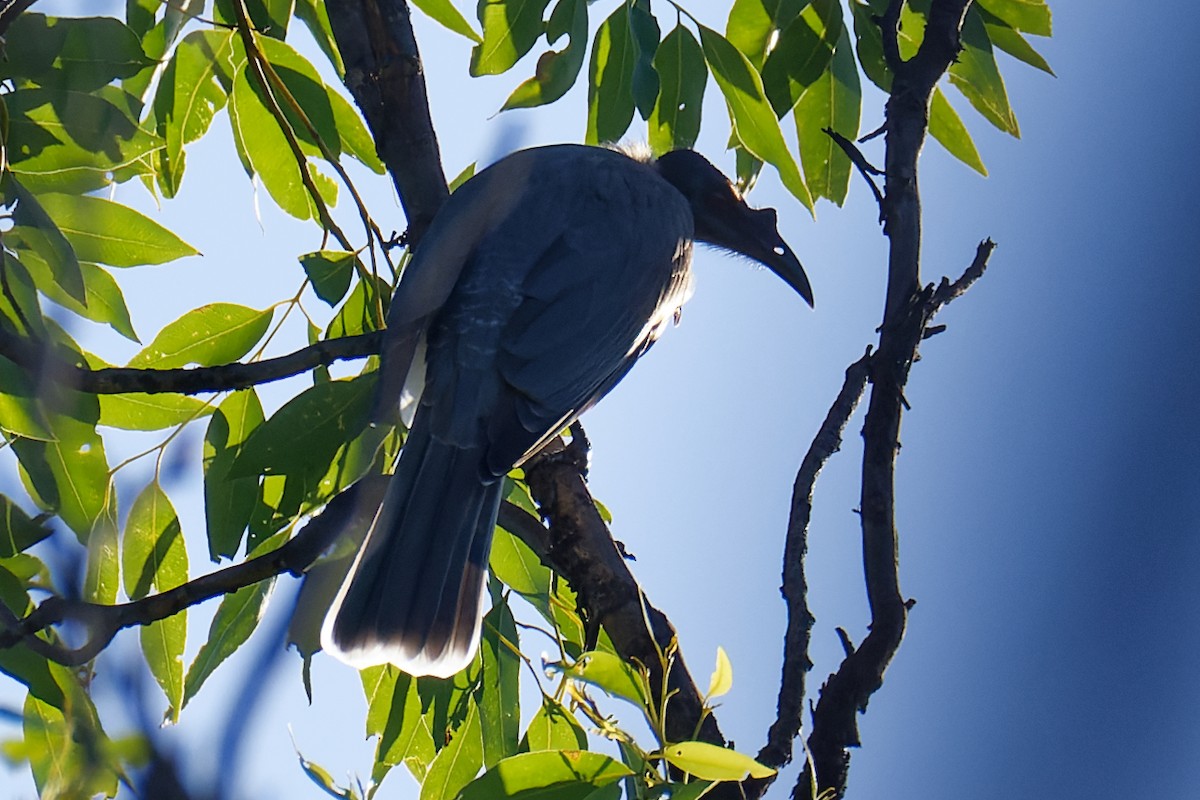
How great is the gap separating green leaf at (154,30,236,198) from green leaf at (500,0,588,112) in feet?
1.98

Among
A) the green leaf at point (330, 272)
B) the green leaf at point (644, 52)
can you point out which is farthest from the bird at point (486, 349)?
the green leaf at point (644, 52)

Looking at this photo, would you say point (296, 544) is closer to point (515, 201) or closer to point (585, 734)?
point (585, 734)

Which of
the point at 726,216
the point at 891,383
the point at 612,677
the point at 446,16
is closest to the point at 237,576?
the point at 612,677

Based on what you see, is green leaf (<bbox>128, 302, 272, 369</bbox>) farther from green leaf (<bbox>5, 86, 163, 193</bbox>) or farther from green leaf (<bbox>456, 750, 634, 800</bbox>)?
green leaf (<bbox>456, 750, 634, 800</bbox>)

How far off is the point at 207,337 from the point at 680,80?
1141 mm

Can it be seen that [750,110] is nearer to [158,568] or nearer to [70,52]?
[70,52]

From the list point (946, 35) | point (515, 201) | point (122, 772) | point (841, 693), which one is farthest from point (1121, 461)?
point (515, 201)

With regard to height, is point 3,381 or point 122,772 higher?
point 3,381

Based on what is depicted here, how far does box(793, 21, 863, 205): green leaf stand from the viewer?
2.69 metres

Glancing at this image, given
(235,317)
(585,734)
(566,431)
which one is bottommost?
(585,734)

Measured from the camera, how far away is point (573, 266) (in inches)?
111

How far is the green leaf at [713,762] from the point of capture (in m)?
1.40

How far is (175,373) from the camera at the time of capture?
6.56ft

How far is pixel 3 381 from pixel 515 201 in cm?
130
